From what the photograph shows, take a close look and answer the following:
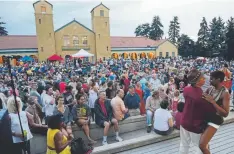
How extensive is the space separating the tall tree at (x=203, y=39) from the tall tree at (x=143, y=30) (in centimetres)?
2791

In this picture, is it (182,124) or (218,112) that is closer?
(218,112)

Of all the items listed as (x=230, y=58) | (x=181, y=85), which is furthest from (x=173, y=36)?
(x=181, y=85)

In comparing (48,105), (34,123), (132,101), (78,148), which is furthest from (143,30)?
(78,148)

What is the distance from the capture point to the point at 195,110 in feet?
10.6

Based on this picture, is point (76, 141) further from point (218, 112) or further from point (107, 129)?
point (218, 112)

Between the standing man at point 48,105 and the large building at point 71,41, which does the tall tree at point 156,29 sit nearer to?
the large building at point 71,41

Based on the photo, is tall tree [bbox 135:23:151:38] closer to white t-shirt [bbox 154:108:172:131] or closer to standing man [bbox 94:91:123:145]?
standing man [bbox 94:91:123:145]

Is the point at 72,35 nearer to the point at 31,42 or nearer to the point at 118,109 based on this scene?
the point at 31,42

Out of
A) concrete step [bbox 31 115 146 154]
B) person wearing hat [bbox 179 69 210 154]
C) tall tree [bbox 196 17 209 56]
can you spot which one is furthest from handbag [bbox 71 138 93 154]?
tall tree [bbox 196 17 209 56]

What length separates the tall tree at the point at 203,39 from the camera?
42162mm

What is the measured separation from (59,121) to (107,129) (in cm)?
210

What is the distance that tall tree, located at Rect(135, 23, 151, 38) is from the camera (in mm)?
80688

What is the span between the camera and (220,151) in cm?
455

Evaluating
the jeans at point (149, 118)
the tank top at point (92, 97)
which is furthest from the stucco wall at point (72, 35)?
the jeans at point (149, 118)
